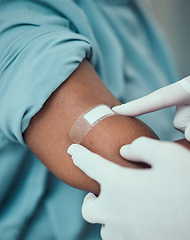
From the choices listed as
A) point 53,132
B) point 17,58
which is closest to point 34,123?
point 53,132

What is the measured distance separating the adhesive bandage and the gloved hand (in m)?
0.10

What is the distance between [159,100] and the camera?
30.8 inches

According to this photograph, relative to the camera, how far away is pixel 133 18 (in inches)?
55.3

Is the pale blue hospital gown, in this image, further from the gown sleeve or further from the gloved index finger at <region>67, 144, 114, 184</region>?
the gloved index finger at <region>67, 144, 114, 184</region>

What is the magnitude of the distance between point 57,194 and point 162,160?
18.1 inches

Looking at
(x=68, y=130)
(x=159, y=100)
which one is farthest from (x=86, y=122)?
(x=159, y=100)

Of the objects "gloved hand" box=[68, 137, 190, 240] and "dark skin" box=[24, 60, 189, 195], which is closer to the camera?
"gloved hand" box=[68, 137, 190, 240]

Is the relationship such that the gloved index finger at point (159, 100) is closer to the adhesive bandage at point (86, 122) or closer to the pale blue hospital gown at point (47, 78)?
the adhesive bandage at point (86, 122)

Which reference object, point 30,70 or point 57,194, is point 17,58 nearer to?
point 30,70

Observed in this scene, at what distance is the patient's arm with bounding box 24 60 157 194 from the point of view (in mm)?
751

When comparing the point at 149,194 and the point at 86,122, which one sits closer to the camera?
the point at 149,194

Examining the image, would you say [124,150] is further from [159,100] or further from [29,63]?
[29,63]

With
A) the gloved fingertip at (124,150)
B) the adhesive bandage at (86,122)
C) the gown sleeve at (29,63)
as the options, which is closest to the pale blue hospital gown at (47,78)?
the gown sleeve at (29,63)

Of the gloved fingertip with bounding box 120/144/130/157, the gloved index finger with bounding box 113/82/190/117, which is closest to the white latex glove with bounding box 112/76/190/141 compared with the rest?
the gloved index finger with bounding box 113/82/190/117
